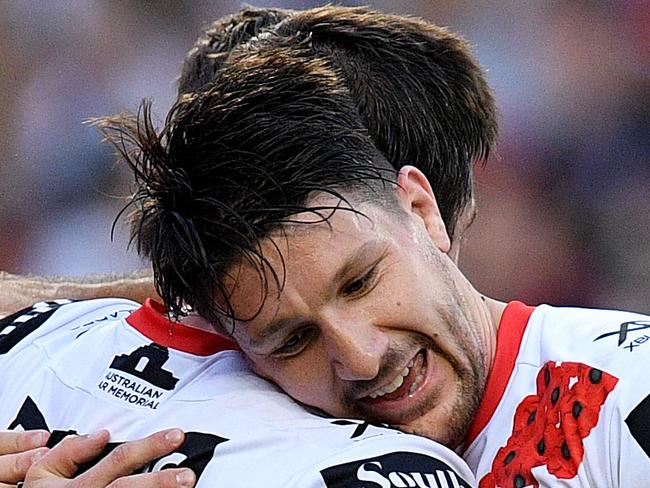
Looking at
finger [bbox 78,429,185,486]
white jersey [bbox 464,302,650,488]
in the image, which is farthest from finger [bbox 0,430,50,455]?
white jersey [bbox 464,302,650,488]

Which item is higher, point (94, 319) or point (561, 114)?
point (94, 319)

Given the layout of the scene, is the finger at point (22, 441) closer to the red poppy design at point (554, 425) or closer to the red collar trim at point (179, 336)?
the red collar trim at point (179, 336)

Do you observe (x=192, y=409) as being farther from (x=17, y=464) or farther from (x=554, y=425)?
(x=554, y=425)

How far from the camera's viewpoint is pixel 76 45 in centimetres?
394

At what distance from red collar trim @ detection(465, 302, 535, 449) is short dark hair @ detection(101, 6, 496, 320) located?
24 centimetres

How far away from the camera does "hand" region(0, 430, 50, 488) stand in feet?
4.19

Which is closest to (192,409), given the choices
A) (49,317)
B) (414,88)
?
(49,317)

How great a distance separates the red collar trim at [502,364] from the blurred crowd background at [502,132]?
68.0 inches

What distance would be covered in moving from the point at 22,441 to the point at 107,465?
0.70 feet

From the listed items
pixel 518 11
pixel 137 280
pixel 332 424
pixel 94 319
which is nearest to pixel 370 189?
pixel 332 424

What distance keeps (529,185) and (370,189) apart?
2.09 metres

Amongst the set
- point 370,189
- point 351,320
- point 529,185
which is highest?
point 370,189

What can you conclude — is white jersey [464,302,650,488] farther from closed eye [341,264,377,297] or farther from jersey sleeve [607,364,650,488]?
closed eye [341,264,377,297]

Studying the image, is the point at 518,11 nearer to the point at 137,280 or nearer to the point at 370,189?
the point at 137,280
